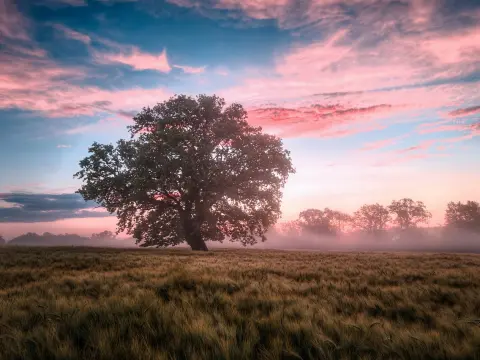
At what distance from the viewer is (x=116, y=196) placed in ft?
96.8

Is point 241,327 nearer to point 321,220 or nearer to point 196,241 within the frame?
point 196,241

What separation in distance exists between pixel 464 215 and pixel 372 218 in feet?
114

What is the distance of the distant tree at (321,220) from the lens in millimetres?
138875

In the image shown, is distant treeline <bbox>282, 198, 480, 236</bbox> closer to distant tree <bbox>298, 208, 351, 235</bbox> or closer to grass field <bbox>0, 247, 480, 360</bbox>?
distant tree <bbox>298, 208, 351, 235</bbox>

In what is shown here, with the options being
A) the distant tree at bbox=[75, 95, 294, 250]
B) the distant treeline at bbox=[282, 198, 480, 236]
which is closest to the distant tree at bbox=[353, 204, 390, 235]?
the distant treeline at bbox=[282, 198, 480, 236]

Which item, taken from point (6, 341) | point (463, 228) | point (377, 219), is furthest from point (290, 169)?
point (463, 228)

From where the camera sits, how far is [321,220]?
13912 cm

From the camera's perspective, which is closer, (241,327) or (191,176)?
(241,327)

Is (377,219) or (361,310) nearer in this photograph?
(361,310)

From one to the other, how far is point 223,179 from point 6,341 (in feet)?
81.4

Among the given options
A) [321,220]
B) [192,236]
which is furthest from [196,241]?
[321,220]

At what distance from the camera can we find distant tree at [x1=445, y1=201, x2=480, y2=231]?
121938 mm

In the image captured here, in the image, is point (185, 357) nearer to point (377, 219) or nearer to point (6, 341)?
point (6, 341)

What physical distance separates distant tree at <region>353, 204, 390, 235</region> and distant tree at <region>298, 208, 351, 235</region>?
4.81 m
